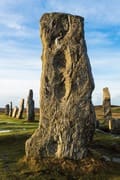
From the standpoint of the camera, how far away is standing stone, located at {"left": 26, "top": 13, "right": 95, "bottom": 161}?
79.3 feet

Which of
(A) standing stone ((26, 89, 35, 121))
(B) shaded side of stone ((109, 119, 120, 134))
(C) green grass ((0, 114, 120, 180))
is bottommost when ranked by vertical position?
(C) green grass ((0, 114, 120, 180))

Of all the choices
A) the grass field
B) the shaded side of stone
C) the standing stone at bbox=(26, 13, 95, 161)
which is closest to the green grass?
the grass field

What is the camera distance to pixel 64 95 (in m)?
24.7

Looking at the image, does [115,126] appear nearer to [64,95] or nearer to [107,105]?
[107,105]

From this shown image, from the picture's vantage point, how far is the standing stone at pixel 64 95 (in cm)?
2416

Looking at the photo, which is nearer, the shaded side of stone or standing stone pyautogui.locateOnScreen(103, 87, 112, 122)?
the shaded side of stone

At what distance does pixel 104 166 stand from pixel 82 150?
141 centimetres


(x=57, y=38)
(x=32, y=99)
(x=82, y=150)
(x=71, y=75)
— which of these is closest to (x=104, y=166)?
(x=82, y=150)

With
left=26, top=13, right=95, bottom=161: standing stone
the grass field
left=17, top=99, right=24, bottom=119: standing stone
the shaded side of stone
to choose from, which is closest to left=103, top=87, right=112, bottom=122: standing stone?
the shaded side of stone

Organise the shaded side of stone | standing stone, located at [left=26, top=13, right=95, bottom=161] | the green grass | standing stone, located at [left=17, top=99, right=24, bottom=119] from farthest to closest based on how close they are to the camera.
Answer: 1. standing stone, located at [left=17, top=99, right=24, bottom=119]
2. the shaded side of stone
3. standing stone, located at [left=26, top=13, right=95, bottom=161]
4. the green grass

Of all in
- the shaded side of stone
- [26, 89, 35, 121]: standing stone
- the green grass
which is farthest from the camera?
[26, 89, 35, 121]: standing stone

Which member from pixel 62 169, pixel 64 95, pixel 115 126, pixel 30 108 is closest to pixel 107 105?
pixel 30 108

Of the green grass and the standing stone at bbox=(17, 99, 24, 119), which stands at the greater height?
the standing stone at bbox=(17, 99, 24, 119)

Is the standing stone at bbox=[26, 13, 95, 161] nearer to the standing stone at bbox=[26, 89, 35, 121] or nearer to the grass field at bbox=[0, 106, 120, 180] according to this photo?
the grass field at bbox=[0, 106, 120, 180]
